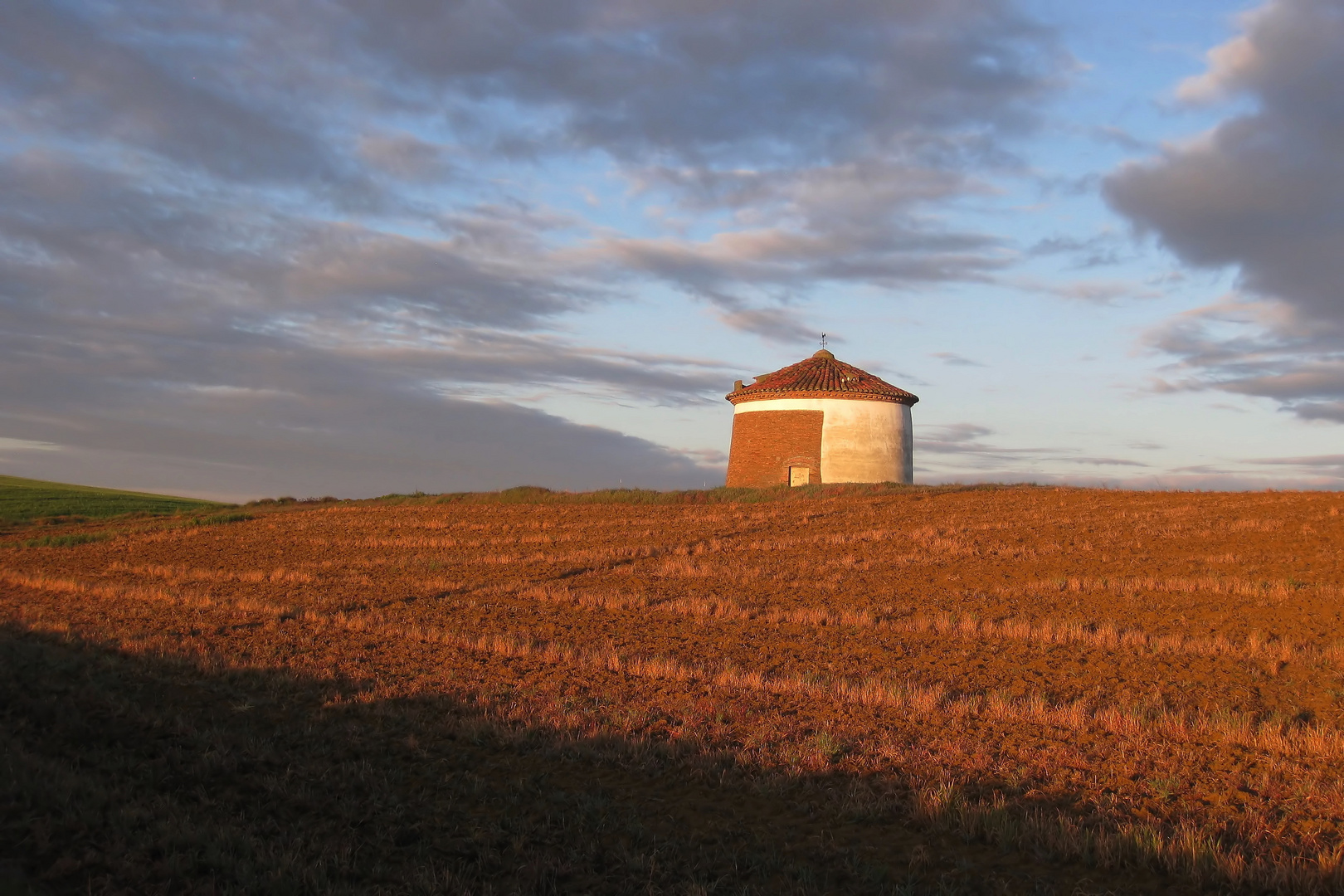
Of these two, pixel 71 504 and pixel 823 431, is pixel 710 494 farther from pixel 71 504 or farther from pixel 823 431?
pixel 71 504

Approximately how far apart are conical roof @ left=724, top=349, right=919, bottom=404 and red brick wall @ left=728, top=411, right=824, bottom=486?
0.89 meters

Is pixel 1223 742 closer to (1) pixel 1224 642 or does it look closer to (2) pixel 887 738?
(2) pixel 887 738

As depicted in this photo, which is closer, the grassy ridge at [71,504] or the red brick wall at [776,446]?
the grassy ridge at [71,504]

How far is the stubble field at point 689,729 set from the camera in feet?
18.7

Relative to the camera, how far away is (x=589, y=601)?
16969mm

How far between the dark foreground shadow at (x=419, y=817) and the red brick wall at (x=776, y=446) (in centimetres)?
3385

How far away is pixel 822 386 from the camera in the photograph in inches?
1658

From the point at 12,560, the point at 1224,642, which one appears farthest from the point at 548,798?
the point at 12,560

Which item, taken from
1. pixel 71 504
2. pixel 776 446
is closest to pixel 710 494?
pixel 776 446

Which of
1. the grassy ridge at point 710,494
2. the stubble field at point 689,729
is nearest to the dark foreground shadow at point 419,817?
the stubble field at point 689,729

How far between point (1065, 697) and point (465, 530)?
23005mm

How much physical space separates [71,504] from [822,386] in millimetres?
34600

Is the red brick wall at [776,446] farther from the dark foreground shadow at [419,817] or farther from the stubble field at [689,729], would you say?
the dark foreground shadow at [419,817]

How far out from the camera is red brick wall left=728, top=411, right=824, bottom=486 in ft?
137
